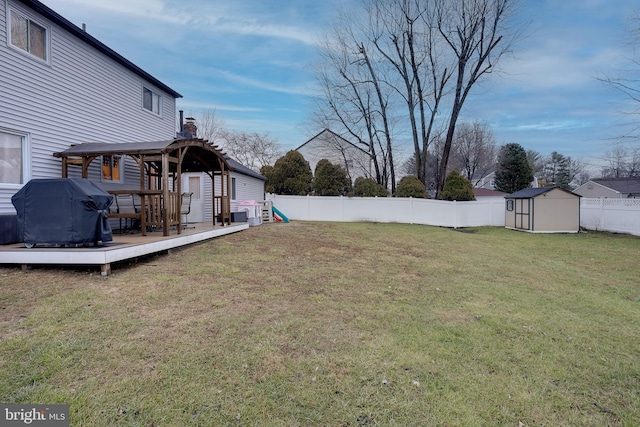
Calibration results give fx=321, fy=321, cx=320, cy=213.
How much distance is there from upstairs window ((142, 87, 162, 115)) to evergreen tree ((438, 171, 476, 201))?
15.2 metres

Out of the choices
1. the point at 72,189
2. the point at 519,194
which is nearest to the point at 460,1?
the point at 519,194

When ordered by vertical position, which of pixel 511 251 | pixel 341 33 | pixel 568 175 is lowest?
pixel 511 251

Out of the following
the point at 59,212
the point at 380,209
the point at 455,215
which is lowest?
the point at 455,215

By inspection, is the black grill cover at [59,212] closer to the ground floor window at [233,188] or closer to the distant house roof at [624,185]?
the ground floor window at [233,188]

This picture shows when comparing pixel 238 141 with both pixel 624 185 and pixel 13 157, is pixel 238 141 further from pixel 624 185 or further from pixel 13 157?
A: pixel 624 185

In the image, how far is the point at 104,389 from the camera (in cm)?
233

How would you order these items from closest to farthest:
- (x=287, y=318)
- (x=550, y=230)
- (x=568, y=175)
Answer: (x=287, y=318) < (x=550, y=230) < (x=568, y=175)

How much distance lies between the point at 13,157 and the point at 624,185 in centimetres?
4357

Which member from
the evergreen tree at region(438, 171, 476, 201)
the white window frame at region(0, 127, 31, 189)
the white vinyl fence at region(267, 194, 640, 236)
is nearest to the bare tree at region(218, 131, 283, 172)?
the white vinyl fence at region(267, 194, 640, 236)

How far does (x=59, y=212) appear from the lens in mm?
5254

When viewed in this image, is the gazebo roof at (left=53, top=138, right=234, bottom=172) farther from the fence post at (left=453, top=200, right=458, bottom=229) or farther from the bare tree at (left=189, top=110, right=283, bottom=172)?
the bare tree at (left=189, top=110, right=283, bottom=172)

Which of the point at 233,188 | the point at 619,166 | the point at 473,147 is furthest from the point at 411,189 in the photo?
the point at 619,166

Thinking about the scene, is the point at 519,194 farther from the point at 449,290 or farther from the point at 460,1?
the point at 449,290

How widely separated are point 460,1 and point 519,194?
11.9 meters
